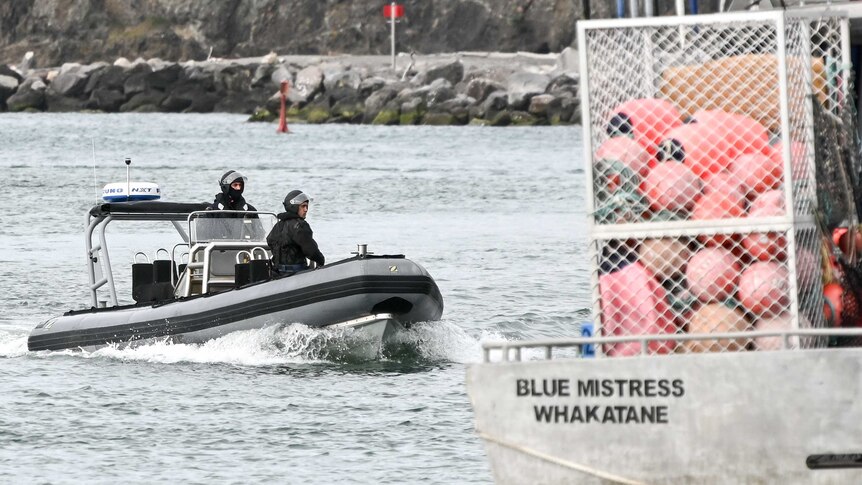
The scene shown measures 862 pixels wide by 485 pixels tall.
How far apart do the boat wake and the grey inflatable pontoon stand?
82 mm

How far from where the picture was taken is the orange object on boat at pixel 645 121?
25.3 feet

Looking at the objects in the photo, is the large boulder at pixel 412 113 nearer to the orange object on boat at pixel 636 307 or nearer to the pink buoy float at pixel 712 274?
the orange object on boat at pixel 636 307

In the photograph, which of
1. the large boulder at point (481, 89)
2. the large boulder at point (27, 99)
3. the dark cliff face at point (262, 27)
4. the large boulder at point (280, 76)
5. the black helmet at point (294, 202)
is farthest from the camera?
the dark cliff face at point (262, 27)

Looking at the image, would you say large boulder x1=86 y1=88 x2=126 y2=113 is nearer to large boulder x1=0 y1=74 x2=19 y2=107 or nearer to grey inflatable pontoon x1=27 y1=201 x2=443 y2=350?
large boulder x1=0 y1=74 x2=19 y2=107

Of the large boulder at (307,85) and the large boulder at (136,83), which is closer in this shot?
the large boulder at (307,85)

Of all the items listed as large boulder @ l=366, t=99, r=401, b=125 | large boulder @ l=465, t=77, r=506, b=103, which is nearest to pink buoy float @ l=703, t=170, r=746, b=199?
large boulder @ l=465, t=77, r=506, b=103

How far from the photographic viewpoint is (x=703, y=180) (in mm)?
7672

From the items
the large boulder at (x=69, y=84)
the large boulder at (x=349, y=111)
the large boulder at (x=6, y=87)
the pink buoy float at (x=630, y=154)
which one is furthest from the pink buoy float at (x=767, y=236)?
the large boulder at (x=6, y=87)

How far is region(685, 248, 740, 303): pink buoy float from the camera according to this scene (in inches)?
298

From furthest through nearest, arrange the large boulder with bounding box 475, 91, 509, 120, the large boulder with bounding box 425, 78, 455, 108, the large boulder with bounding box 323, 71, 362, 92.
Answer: the large boulder with bounding box 323, 71, 362, 92
the large boulder with bounding box 425, 78, 455, 108
the large boulder with bounding box 475, 91, 509, 120

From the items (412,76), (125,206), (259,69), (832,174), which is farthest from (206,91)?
(832,174)

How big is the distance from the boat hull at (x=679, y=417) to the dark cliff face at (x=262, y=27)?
10055 cm

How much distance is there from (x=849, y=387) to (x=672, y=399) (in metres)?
0.71

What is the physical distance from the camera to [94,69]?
89.4 m
